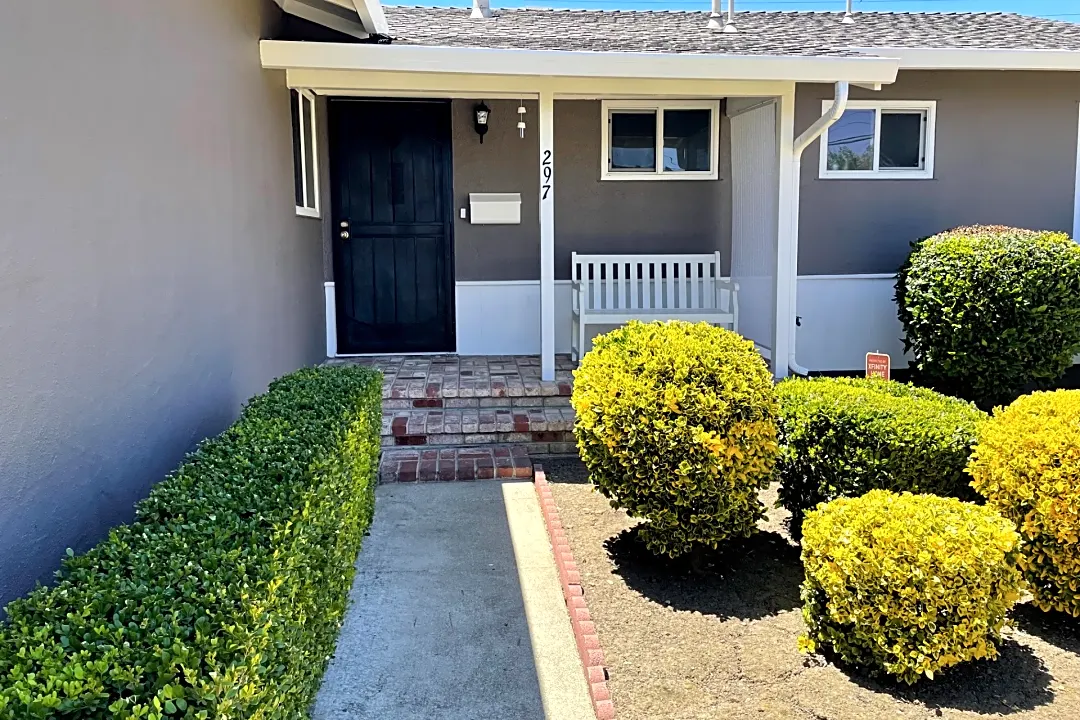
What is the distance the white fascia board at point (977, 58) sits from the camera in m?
7.31

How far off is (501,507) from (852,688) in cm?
244

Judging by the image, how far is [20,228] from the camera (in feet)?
8.20

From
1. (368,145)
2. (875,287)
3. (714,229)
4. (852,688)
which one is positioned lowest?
(852,688)

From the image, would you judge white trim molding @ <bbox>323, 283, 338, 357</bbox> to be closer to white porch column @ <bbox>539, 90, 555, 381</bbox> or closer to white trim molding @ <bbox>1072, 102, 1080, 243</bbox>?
white porch column @ <bbox>539, 90, 555, 381</bbox>

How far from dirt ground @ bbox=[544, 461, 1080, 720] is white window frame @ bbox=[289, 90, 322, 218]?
4.30 m

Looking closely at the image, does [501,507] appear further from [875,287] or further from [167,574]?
[875,287]

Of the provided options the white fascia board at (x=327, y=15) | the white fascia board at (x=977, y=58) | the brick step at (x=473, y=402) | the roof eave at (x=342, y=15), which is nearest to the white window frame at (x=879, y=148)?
the white fascia board at (x=977, y=58)

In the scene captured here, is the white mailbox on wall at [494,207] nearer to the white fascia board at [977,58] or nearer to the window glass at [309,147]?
the window glass at [309,147]

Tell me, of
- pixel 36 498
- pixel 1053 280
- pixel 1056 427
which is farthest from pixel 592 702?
pixel 1053 280

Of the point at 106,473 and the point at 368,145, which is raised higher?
the point at 368,145

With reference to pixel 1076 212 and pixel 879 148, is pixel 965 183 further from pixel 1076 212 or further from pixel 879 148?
pixel 1076 212

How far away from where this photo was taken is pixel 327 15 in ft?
21.1

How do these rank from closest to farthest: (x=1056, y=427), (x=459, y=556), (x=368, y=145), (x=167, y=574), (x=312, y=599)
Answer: (x=167, y=574) → (x=312, y=599) → (x=1056, y=427) → (x=459, y=556) → (x=368, y=145)

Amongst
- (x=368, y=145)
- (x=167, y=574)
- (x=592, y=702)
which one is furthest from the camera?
(x=368, y=145)
